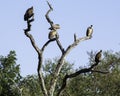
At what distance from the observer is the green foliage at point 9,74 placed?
64.6m

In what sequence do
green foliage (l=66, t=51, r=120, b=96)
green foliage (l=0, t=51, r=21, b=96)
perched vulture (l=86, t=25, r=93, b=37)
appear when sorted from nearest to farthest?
perched vulture (l=86, t=25, r=93, b=37)
green foliage (l=66, t=51, r=120, b=96)
green foliage (l=0, t=51, r=21, b=96)

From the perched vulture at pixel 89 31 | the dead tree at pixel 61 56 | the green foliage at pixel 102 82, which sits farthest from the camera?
the green foliage at pixel 102 82

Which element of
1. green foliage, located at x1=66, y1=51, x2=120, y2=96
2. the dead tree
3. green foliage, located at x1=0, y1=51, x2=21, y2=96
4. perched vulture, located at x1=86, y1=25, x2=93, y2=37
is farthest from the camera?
green foliage, located at x1=0, y1=51, x2=21, y2=96

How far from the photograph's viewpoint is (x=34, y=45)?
18.4 metres

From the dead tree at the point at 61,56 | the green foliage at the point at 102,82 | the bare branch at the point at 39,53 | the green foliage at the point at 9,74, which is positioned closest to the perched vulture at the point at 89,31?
the dead tree at the point at 61,56

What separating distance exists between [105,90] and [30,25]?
42.6 m

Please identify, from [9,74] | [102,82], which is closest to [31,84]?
[9,74]

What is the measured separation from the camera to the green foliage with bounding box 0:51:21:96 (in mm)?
64600

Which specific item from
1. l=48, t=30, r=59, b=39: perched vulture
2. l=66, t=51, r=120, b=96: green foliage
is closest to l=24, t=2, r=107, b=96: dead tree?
l=48, t=30, r=59, b=39: perched vulture

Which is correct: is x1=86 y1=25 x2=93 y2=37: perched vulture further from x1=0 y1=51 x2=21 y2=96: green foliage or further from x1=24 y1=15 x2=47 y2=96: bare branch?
x1=0 y1=51 x2=21 y2=96: green foliage

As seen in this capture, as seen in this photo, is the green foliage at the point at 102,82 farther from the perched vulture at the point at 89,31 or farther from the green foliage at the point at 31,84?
the perched vulture at the point at 89,31

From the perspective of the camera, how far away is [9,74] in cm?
6656

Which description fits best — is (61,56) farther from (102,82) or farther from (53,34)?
(102,82)

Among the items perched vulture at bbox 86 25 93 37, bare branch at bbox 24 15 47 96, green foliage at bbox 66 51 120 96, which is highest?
green foliage at bbox 66 51 120 96
